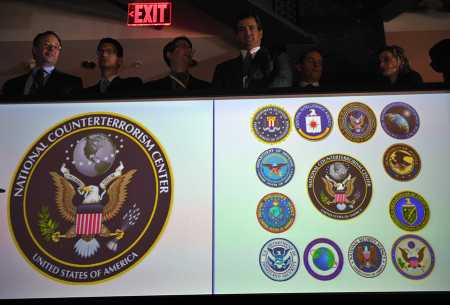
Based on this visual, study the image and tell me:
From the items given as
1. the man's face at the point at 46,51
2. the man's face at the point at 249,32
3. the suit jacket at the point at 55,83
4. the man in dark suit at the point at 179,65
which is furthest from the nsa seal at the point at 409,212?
the man's face at the point at 46,51

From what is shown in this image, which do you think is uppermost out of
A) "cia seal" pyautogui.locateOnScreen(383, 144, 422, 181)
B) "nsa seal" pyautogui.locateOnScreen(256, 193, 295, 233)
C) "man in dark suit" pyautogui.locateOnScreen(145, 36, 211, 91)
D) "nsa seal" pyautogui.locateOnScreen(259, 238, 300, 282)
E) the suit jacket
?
"man in dark suit" pyautogui.locateOnScreen(145, 36, 211, 91)

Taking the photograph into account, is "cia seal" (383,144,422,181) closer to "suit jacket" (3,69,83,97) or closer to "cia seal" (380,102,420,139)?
"cia seal" (380,102,420,139)

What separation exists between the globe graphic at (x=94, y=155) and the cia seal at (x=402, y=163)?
103 centimetres

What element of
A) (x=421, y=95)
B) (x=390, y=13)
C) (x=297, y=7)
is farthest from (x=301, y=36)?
(x=421, y=95)

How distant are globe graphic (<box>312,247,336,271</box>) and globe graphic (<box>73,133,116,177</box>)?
84 cm

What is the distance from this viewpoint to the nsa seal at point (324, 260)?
1629 millimetres

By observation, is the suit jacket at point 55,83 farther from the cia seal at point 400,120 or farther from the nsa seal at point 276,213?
the cia seal at point 400,120

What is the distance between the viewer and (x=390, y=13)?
4.37 metres

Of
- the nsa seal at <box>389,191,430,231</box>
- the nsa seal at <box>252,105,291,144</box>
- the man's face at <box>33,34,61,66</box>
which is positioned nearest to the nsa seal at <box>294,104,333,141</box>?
the nsa seal at <box>252,105,291,144</box>

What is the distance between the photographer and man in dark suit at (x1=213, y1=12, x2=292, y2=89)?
98.2 inches

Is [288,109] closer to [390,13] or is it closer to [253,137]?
[253,137]

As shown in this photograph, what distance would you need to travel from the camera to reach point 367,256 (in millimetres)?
1630

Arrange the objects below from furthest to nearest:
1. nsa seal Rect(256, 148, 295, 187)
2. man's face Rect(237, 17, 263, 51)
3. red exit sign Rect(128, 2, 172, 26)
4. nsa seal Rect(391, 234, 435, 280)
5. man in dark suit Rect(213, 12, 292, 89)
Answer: red exit sign Rect(128, 2, 172, 26)
man's face Rect(237, 17, 263, 51)
man in dark suit Rect(213, 12, 292, 89)
nsa seal Rect(256, 148, 295, 187)
nsa seal Rect(391, 234, 435, 280)

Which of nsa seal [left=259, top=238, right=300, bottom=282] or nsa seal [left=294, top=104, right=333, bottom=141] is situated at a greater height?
nsa seal [left=294, top=104, right=333, bottom=141]
